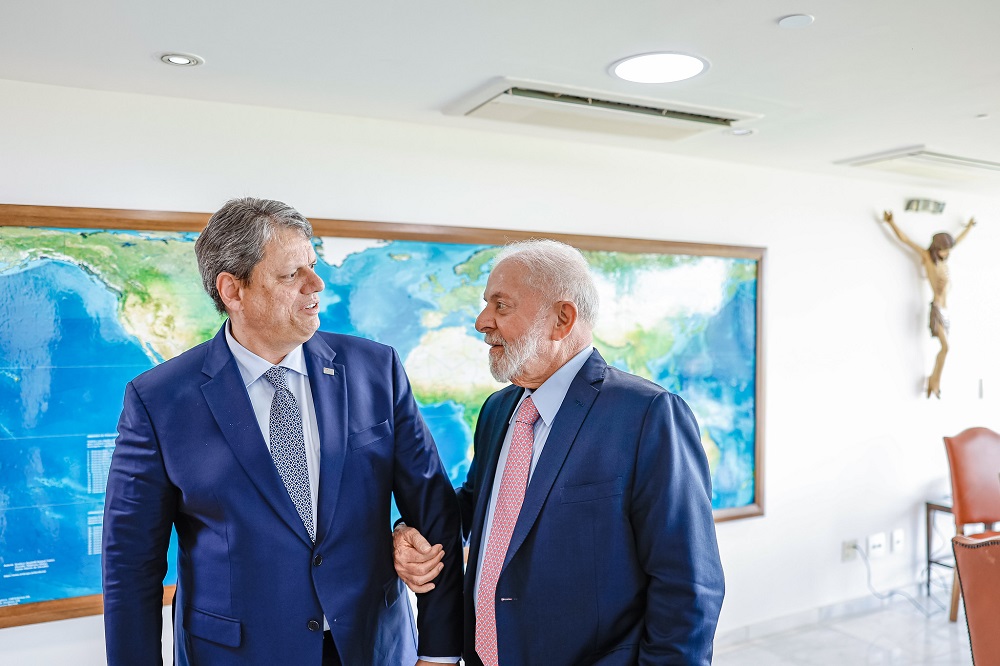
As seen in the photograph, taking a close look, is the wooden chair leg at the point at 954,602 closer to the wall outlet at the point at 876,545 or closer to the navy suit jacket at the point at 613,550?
the wall outlet at the point at 876,545

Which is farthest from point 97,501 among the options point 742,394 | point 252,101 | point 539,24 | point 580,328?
point 742,394

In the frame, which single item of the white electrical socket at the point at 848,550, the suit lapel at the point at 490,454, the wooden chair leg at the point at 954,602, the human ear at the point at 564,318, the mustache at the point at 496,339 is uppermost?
the human ear at the point at 564,318

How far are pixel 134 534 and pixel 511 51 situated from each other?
152cm

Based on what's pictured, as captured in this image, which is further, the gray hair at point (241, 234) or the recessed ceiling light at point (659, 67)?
the recessed ceiling light at point (659, 67)

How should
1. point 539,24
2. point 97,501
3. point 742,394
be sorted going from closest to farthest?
point 539,24, point 97,501, point 742,394

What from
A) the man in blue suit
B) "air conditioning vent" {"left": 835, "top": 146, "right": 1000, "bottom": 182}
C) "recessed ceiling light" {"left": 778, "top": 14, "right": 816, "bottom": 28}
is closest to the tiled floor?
"air conditioning vent" {"left": 835, "top": 146, "right": 1000, "bottom": 182}

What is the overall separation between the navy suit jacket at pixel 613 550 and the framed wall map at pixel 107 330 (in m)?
1.57

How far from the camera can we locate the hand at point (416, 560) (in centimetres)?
173

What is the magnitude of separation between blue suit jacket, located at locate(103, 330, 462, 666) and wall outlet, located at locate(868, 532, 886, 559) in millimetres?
3632

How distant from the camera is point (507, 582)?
1.62 m

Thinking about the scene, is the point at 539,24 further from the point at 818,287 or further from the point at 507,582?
the point at 818,287

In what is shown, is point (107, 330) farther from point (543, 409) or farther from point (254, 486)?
point (543, 409)

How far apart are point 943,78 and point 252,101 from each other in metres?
2.23

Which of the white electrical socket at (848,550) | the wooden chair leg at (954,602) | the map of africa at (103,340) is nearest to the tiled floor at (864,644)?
the wooden chair leg at (954,602)
